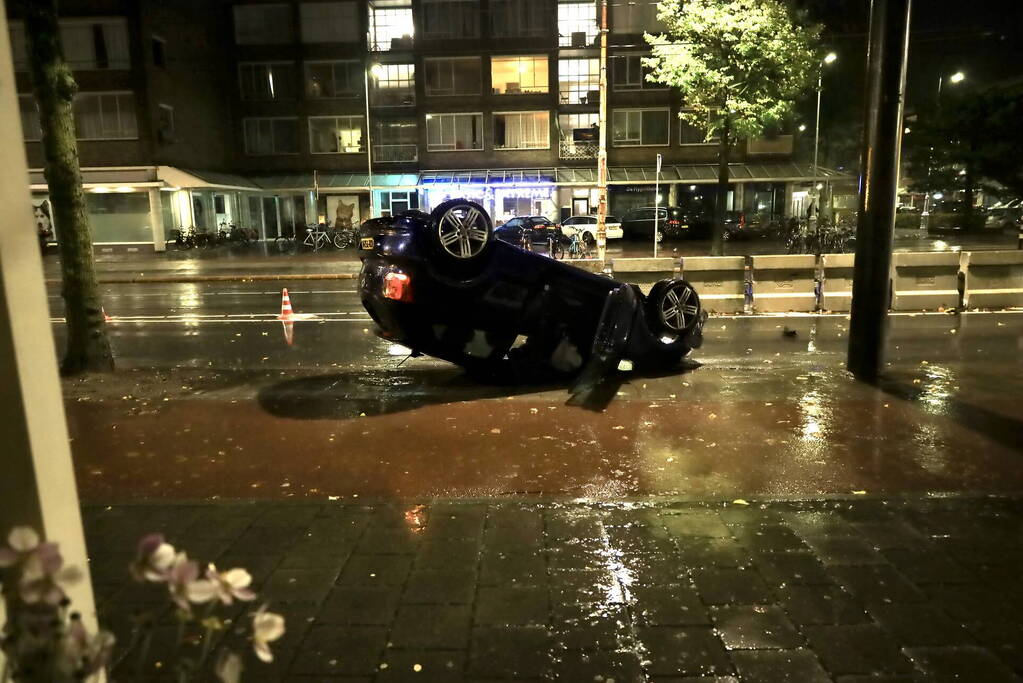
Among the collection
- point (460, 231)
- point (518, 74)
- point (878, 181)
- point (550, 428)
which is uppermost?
point (518, 74)

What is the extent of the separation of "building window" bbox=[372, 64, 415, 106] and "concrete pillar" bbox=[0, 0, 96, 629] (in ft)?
153

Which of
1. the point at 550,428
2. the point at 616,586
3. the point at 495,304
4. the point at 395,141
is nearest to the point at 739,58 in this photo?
the point at 495,304

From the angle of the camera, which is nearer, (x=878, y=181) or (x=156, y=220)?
(x=878, y=181)

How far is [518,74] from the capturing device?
45125 mm

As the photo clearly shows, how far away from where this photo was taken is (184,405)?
7723 mm

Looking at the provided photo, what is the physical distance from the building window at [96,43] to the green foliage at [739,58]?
25.6m

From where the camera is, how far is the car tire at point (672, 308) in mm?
8906

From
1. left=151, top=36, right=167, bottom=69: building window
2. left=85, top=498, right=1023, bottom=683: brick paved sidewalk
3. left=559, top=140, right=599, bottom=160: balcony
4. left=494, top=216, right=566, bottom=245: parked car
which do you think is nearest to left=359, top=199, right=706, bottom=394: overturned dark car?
left=85, top=498, right=1023, bottom=683: brick paved sidewalk

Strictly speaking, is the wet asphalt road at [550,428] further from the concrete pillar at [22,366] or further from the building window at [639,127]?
the building window at [639,127]

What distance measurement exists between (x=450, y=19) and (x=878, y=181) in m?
41.3

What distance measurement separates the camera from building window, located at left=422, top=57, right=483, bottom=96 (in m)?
45.1

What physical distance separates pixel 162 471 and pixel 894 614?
499 centimetres

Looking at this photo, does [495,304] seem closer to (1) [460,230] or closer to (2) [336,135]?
(1) [460,230]

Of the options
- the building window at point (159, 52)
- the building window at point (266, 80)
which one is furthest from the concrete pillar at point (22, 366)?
the building window at point (266, 80)
